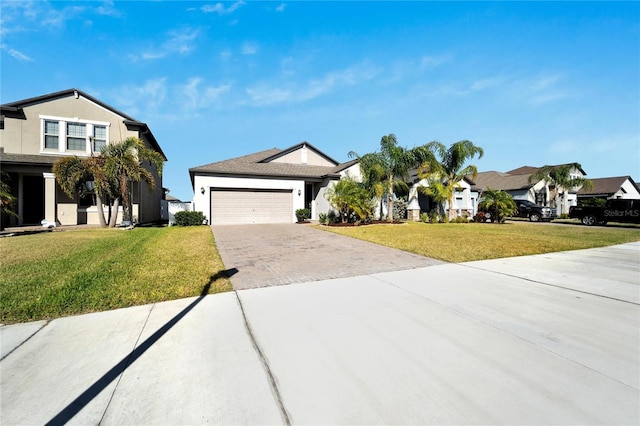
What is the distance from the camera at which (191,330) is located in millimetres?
3492

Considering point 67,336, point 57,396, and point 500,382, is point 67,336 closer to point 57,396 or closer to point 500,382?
point 57,396

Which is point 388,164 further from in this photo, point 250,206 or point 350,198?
point 250,206

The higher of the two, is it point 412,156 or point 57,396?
point 412,156

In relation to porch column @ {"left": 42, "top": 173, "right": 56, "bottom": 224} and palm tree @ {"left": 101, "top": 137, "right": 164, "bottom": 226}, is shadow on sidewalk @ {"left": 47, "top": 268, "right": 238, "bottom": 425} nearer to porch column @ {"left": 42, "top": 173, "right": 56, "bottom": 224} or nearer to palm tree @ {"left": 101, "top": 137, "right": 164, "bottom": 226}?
palm tree @ {"left": 101, "top": 137, "right": 164, "bottom": 226}

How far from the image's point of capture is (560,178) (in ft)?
87.2

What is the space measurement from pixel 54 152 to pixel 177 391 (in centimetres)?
1975

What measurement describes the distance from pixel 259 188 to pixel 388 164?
30.0ft

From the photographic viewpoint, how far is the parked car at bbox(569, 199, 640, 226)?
18.0 m

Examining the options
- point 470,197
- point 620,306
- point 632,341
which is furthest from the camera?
point 470,197

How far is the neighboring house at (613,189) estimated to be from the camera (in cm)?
3359

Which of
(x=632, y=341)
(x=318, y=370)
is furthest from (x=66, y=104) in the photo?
(x=632, y=341)

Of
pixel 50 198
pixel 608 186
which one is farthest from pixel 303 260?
pixel 608 186

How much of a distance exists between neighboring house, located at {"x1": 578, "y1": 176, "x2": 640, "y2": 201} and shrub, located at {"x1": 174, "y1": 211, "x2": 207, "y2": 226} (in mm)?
42880

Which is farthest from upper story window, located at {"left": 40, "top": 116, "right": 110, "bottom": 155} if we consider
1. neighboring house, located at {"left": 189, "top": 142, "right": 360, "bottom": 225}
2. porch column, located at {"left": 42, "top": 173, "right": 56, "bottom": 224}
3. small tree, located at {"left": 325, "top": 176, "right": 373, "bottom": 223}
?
small tree, located at {"left": 325, "top": 176, "right": 373, "bottom": 223}
